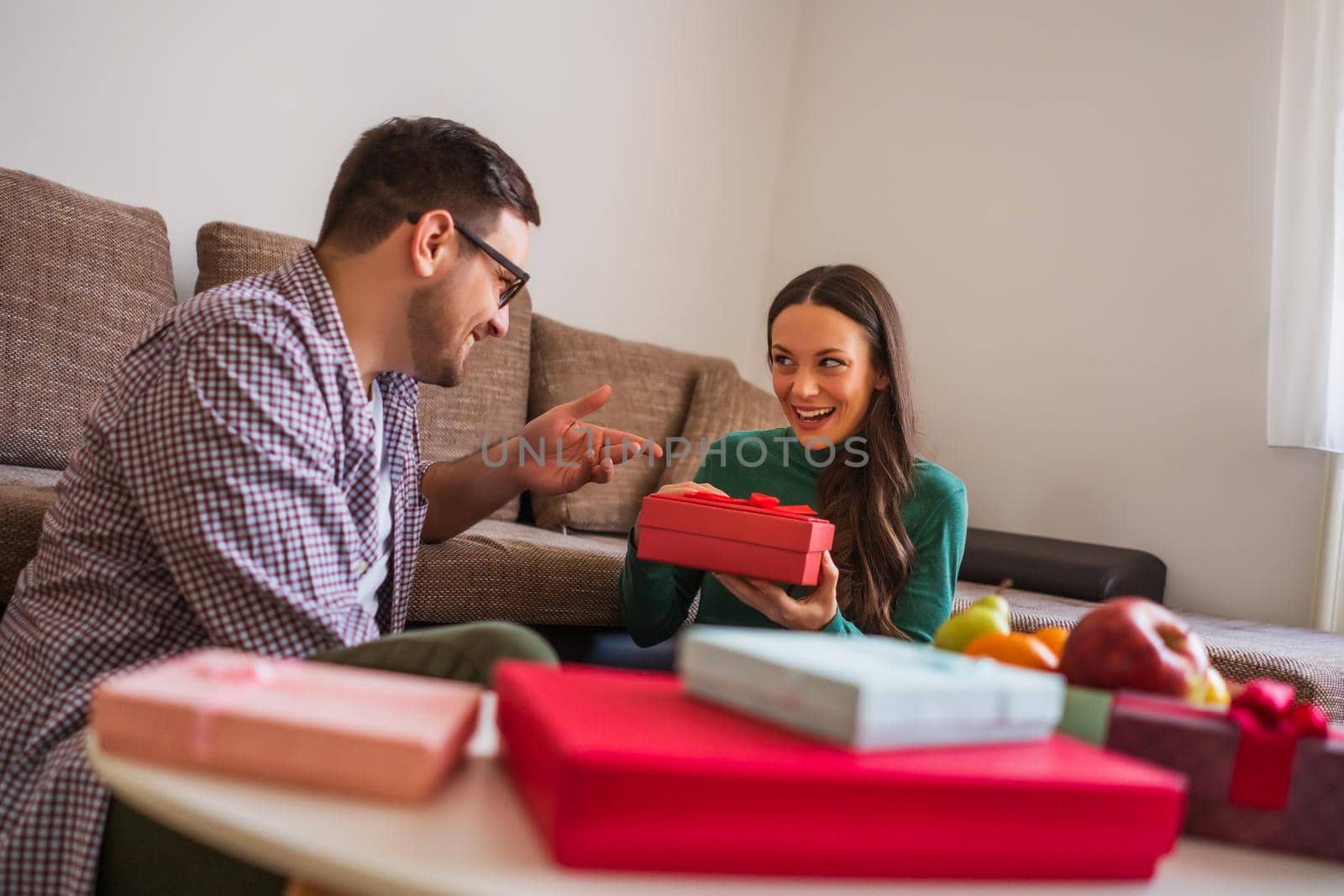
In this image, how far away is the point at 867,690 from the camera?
0.53 m

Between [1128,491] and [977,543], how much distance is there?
1.79 feet

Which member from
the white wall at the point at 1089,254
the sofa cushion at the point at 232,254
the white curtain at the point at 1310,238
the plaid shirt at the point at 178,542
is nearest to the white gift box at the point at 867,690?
the plaid shirt at the point at 178,542

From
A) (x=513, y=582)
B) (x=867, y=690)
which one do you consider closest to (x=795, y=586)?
(x=513, y=582)

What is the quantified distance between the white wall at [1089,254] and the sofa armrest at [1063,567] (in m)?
0.25

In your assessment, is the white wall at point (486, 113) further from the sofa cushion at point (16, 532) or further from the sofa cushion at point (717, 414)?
the sofa cushion at point (16, 532)

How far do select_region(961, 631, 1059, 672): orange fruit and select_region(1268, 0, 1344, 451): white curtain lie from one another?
2146mm

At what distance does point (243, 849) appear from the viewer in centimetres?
51

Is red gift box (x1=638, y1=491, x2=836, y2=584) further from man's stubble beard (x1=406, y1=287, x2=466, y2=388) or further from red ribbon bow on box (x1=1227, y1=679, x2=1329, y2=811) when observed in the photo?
red ribbon bow on box (x1=1227, y1=679, x2=1329, y2=811)

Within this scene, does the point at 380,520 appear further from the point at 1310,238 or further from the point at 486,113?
the point at 1310,238

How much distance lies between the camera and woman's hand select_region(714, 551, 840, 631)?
143 cm

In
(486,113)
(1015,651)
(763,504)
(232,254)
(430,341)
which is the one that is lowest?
(1015,651)

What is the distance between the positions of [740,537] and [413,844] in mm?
895

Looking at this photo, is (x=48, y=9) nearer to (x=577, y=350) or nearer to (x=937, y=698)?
(x=577, y=350)

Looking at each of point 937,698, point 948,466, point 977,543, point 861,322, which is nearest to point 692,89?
point 948,466
